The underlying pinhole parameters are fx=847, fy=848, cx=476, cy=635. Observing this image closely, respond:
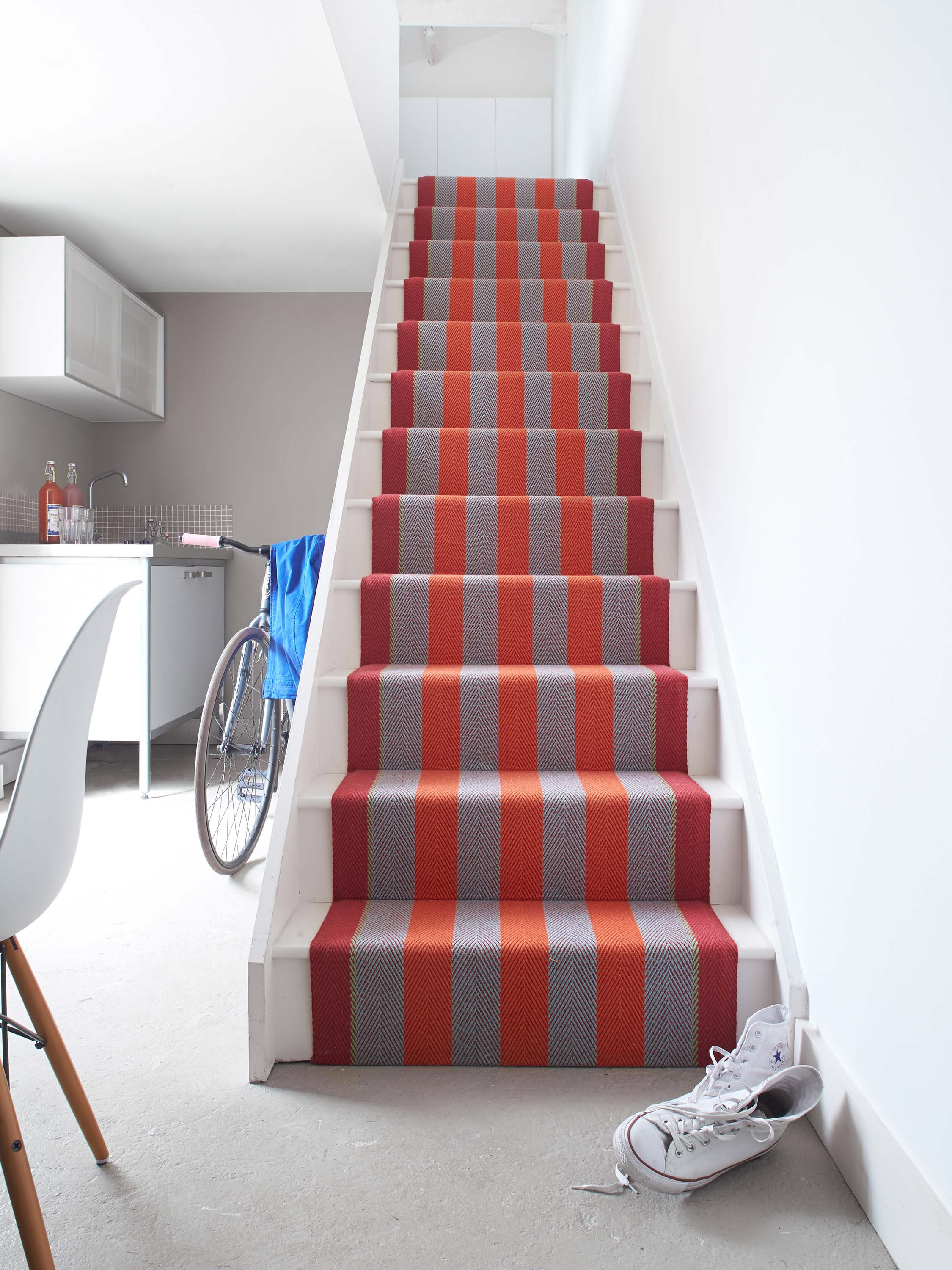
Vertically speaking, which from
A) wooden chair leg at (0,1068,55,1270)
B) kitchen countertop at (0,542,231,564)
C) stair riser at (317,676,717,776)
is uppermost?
kitchen countertop at (0,542,231,564)

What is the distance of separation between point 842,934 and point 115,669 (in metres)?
2.56

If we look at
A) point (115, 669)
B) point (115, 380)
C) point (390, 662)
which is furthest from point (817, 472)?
point (115, 380)

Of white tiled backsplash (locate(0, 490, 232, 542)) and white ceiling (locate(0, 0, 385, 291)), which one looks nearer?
white ceiling (locate(0, 0, 385, 291))

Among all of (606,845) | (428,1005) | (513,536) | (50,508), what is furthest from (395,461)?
(50,508)

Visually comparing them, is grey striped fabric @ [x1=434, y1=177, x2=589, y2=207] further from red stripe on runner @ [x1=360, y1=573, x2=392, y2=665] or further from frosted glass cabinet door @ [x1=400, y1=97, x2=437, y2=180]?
red stripe on runner @ [x1=360, y1=573, x2=392, y2=665]

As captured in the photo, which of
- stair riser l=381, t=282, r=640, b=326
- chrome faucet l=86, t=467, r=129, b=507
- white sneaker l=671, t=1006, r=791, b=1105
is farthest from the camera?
chrome faucet l=86, t=467, r=129, b=507

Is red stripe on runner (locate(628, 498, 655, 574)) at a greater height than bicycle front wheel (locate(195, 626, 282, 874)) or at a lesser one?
greater

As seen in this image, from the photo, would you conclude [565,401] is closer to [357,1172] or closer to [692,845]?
[692,845]

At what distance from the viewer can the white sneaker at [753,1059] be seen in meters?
1.19

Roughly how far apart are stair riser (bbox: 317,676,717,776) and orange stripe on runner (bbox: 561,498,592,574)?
52cm

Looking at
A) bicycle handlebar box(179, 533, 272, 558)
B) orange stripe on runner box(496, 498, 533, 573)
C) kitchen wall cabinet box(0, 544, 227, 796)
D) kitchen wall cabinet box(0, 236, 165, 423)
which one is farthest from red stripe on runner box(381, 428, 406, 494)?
kitchen wall cabinet box(0, 236, 165, 423)

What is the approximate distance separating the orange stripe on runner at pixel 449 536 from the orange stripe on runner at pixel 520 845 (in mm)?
729

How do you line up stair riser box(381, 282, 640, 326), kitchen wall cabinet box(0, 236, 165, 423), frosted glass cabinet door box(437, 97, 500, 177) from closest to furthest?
stair riser box(381, 282, 640, 326) < kitchen wall cabinet box(0, 236, 165, 423) < frosted glass cabinet door box(437, 97, 500, 177)

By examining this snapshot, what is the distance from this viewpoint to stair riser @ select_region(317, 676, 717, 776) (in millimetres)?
1714
